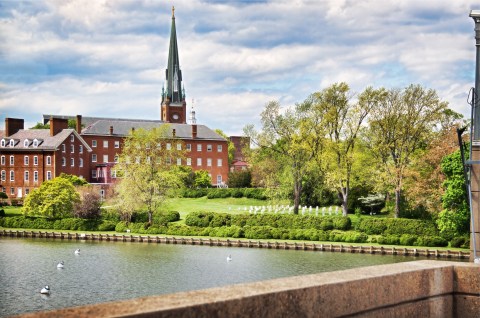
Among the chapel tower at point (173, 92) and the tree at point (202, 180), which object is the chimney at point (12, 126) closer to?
the tree at point (202, 180)

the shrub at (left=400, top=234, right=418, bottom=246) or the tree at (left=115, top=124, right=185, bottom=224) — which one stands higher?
the tree at (left=115, top=124, right=185, bottom=224)

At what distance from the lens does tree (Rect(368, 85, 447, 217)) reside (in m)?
61.1

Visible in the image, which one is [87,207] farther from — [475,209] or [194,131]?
[475,209]

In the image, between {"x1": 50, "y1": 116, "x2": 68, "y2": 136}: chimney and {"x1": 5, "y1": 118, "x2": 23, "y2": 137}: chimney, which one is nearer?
{"x1": 5, "y1": 118, "x2": 23, "y2": 137}: chimney

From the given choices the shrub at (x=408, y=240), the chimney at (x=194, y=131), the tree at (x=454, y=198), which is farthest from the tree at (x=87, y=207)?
the chimney at (x=194, y=131)

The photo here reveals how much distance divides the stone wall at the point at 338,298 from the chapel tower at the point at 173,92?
440 feet

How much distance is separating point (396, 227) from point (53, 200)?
3275 centimetres

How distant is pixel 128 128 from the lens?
11250 cm

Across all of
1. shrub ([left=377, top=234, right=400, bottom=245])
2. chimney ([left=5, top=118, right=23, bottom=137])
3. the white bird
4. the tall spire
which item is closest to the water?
the white bird

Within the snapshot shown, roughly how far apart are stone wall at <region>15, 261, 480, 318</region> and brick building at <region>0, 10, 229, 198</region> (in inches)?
2578

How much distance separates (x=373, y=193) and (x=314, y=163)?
21.9 feet

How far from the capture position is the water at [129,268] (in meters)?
33.1

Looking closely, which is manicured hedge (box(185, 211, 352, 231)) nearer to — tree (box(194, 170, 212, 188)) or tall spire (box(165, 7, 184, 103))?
tree (box(194, 170, 212, 188))

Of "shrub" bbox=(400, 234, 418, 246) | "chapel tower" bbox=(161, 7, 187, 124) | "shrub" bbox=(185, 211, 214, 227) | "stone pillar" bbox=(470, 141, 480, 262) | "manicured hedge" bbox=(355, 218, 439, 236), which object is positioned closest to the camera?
"stone pillar" bbox=(470, 141, 480, 262)
